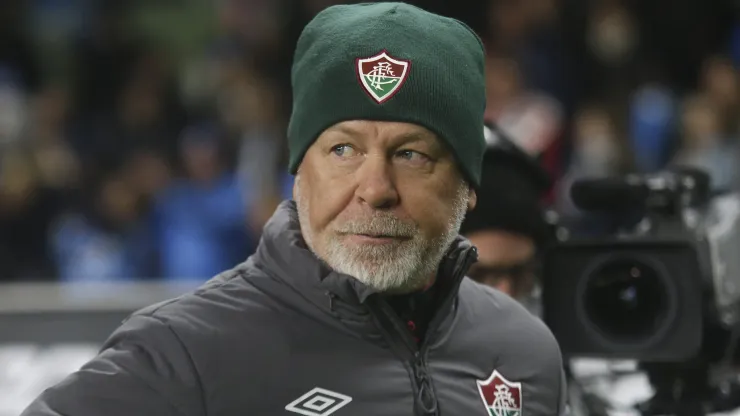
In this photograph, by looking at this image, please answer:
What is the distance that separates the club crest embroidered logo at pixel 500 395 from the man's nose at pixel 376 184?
39cm

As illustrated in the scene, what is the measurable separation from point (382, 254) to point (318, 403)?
0.85 feet

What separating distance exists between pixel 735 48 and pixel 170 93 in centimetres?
325

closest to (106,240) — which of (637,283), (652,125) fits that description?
(652,125)

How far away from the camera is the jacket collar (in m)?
2.23

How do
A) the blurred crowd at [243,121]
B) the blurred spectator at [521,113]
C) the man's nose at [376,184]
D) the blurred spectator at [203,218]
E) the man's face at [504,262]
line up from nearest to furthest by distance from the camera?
the man's nose at [376,184] → the man's face at [504,262] → the blurred spectator at [521,113] → the blurred crowd at [243,121] → the blurred spectator at [203,218]

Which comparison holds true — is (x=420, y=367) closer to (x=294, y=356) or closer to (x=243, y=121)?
(x=294, y=356)

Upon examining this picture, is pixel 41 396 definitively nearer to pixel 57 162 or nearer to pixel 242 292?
pixel 242 292

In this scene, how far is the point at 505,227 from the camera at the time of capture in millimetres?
3461

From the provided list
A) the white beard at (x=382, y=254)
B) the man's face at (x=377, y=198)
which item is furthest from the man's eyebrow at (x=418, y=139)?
the white beard at (x=382, y=254)

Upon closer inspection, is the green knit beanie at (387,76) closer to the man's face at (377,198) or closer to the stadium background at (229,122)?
the man's face at (377,198)

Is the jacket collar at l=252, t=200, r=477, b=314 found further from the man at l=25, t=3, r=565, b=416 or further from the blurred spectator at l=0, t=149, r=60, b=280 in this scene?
the blurred spectator at l=0, t=149, r=60, b=280

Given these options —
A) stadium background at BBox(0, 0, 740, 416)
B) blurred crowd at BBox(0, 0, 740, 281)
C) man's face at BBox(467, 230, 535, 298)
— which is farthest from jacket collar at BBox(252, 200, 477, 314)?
blurred crowd at BBox(0, 0, 740, 281)

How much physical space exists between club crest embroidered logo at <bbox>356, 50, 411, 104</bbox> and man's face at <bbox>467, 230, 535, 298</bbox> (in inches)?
49.9

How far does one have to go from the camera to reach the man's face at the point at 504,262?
3.43 metres
